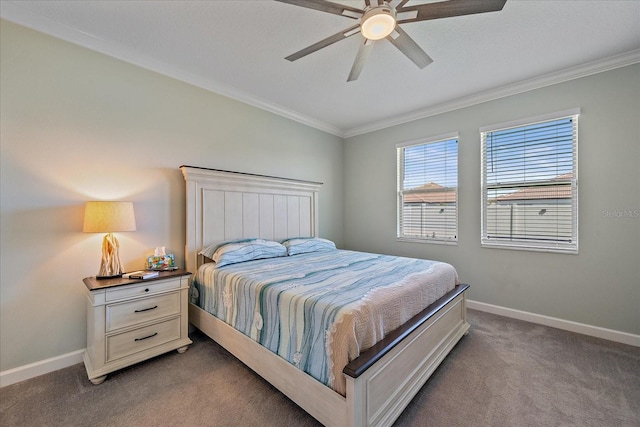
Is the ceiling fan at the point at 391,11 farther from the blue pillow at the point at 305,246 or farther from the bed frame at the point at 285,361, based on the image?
the blue pillow at the point at 305,246

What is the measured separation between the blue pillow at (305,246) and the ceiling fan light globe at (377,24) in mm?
2291

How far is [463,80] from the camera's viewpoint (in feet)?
9.75

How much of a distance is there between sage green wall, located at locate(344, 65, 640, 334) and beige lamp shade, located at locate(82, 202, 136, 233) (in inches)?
143

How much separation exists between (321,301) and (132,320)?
1.65 metres

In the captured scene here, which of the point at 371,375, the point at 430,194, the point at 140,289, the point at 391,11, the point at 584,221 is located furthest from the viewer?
the point at 430,194

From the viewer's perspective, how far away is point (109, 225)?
6.70ft

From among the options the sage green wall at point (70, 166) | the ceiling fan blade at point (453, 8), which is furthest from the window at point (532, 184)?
the sage green wall at point (70, 166)

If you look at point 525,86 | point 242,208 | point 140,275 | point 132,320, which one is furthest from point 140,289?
point 525,86

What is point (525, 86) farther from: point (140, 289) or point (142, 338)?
point (142, 338)

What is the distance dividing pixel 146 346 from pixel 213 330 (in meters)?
0.52

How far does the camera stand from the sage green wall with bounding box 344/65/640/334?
2.49 m

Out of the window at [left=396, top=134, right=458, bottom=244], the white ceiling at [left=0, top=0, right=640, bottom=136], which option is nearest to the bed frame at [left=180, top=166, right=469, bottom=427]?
the white ceiling at [left=0, top=0, right=640, bottom=136]

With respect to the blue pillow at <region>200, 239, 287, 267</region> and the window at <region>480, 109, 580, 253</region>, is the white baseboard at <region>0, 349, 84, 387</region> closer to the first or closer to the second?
the blue pillow at <region>200, 239, 287, 267</region>

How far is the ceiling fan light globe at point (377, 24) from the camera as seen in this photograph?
150cm
